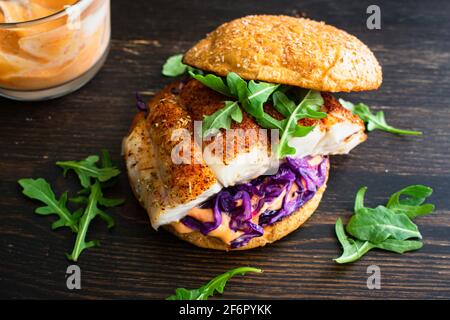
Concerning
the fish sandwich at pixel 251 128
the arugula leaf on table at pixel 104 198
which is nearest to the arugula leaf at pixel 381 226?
the fish sandwich at pixel 251 128

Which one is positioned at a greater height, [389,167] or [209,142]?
[209,142]

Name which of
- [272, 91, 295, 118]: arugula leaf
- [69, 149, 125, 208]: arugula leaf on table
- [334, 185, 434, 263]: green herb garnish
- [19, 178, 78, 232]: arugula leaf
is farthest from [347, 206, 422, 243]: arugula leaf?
[19, 178, 78, 232]: arugula leaf

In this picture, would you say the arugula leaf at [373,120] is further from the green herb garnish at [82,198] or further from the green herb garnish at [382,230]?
the green herb garnish at [82,198]

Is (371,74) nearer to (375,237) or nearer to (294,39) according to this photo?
(294,39)

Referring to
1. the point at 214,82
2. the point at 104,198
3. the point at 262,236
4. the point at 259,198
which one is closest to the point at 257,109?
the point at 214,82

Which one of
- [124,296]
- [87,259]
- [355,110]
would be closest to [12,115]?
[87,259]

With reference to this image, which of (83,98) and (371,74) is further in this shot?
(83,98)

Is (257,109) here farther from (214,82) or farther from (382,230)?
(382,230)
